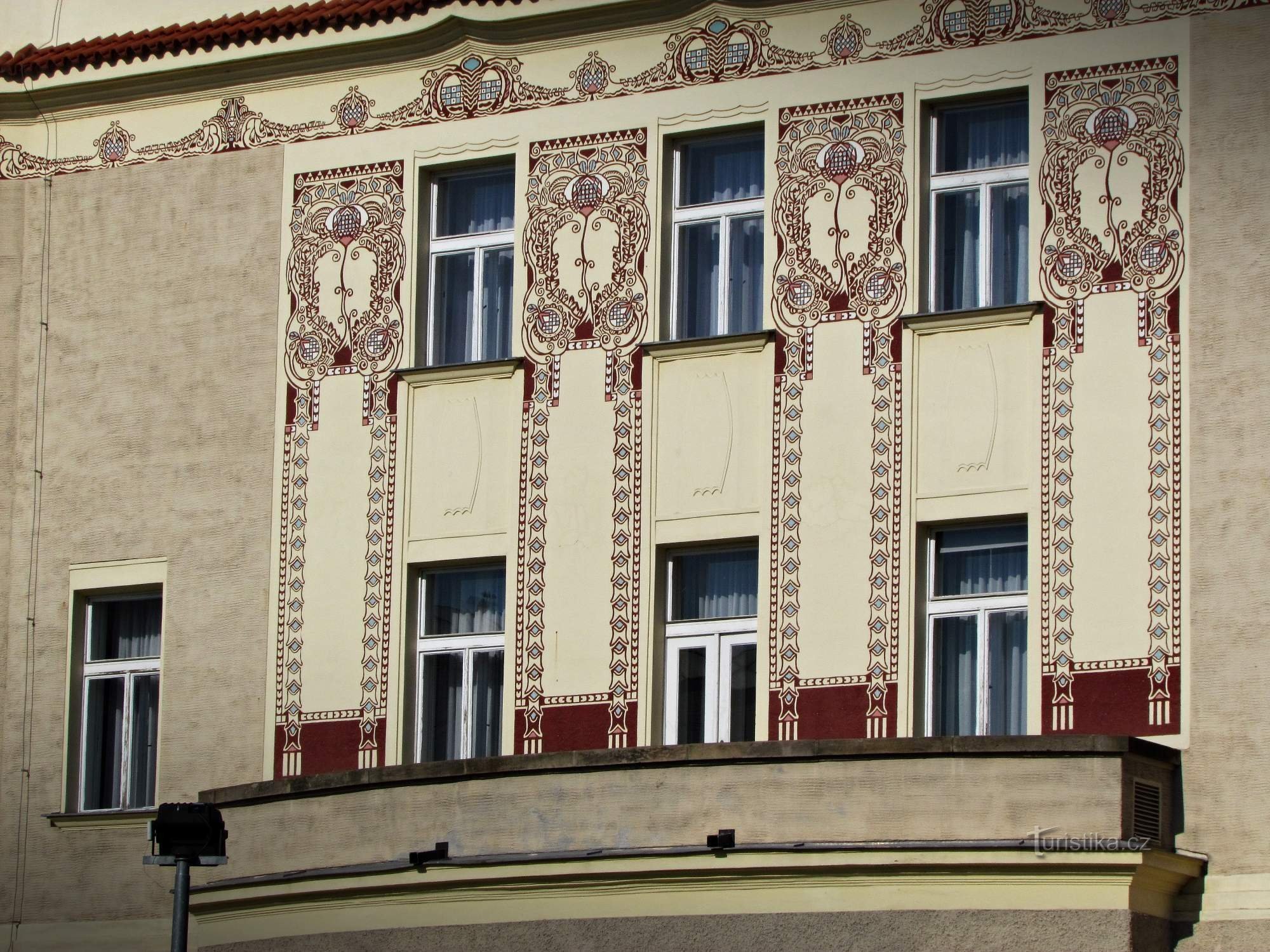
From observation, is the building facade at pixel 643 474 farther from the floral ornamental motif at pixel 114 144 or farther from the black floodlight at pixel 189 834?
the black floodlight at pixel 189 834

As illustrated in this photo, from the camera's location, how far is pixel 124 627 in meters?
28.0

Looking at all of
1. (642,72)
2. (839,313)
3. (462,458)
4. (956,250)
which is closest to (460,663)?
(462,458)

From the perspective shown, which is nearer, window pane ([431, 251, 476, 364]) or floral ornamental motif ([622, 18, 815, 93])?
floral ornamental motif ([622, 18, 815, 93])

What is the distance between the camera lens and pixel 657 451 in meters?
25.3

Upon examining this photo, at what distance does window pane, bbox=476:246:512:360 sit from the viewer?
1045 inches

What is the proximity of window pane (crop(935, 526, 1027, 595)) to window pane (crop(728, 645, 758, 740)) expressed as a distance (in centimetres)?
163

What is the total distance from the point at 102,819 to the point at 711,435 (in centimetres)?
659

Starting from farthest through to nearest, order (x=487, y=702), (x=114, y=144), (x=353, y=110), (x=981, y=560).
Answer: (x=114, y=144)
(x=353, y=110)
(x=487, y=702)
(x=981, y=560)

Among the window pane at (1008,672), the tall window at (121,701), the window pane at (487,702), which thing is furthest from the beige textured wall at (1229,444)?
the tall window at (121,701)

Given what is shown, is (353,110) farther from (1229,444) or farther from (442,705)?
(1229,444)

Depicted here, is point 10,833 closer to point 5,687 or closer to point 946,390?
point 5,687

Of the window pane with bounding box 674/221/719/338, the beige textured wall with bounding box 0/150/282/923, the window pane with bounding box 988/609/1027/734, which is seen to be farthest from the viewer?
the beige textured wall with bounding box 0/150/282/923

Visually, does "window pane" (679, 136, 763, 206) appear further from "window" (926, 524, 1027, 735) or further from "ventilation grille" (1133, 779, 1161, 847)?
"ventilation grille" (1133, 779, 1161, 847)

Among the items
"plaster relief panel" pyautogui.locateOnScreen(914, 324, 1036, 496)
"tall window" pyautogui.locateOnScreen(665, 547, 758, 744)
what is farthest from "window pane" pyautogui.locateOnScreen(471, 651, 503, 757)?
"plaster relief panel" pyautogui.locateOnScreen(914, 324, 1036, 496)
